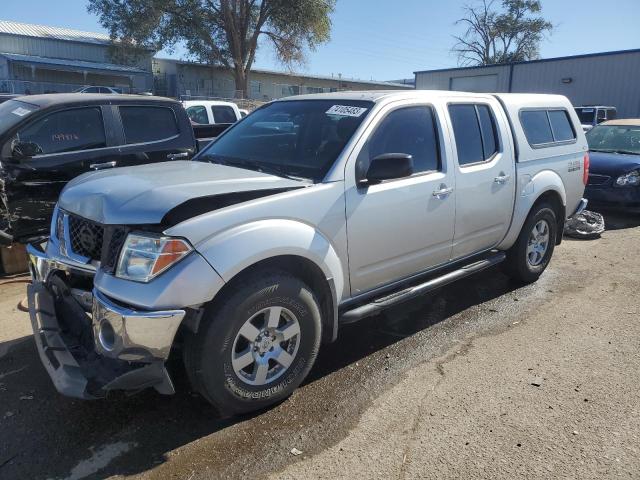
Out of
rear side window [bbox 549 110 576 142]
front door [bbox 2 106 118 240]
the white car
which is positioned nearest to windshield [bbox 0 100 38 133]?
front door [bbox 2 106 118 240]

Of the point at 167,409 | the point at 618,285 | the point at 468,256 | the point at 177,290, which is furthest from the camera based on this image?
the point at 618,285

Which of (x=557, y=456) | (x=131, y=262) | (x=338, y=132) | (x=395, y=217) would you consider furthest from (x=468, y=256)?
(x=131, y=262)

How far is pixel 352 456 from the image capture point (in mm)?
2748

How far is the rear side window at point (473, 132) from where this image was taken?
4285 mm

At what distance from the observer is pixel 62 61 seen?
35875 millimetres

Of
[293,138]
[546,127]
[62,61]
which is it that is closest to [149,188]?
[293,138]

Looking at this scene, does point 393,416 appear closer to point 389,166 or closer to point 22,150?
point 389,166

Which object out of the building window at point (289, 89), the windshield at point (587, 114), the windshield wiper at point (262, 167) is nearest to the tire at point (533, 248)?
the windshield wiper at point (262, 167)

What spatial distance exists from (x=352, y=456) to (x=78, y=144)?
182 inches

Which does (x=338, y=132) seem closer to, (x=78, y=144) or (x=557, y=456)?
(x=557, y=456)

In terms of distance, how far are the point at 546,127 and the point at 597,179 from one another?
4223mm

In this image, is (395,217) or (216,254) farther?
(395,217)

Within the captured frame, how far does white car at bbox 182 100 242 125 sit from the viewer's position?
40.8 feet

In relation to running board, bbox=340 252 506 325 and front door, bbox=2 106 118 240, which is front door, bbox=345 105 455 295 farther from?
front door, bbox=2 106 118 240
